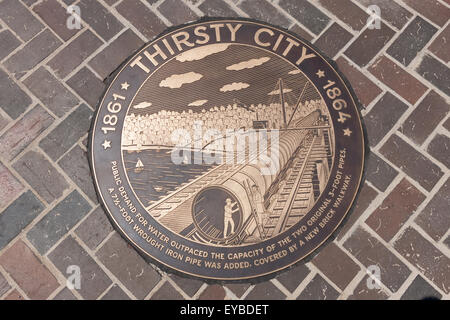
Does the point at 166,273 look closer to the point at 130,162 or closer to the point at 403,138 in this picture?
the point at 130,162

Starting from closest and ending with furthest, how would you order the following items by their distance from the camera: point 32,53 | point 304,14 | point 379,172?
point 379,172
point 32,53
point 304,14

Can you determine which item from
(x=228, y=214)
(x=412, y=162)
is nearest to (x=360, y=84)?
(x=412, y=162)

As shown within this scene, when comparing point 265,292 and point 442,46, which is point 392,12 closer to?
point 442,46

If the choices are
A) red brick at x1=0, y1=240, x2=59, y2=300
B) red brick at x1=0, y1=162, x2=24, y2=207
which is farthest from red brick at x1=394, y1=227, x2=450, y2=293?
red brick at x1=0, y1=162, x2=24, y2=207

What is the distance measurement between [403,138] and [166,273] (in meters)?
1.52

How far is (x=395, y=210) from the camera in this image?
212 centimetres

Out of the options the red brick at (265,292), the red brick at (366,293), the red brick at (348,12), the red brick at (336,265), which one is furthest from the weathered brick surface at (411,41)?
the red brick at (265,292)

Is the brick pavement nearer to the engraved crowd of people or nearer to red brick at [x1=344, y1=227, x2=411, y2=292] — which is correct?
red brick at [x1=344, y1=227, x2=411, y2=292]

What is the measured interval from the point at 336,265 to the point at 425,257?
1.55 feet

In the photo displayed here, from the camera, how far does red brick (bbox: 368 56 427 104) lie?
2.34 metres

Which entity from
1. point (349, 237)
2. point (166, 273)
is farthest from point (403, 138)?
point (166, 273)

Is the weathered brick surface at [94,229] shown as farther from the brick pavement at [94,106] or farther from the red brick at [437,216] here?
the red brick at [437,216]

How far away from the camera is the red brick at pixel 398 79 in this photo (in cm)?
234

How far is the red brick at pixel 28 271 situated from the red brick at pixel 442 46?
2.56 m
